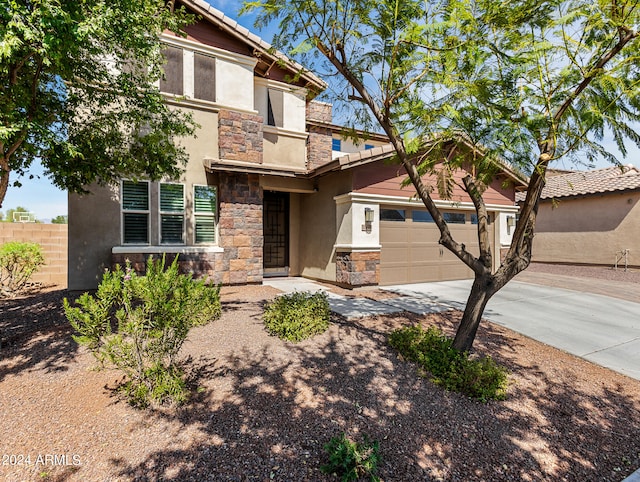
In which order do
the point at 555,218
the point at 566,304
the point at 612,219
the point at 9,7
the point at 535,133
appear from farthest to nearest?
the point at 555,218, the point at 612,219, the point at 566,304, the point at 535,133, the point at 9,7

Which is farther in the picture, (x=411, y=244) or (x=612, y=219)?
(x=612, y=219)

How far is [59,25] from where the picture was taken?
348 cm

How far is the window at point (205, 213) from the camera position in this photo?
9.02 meters

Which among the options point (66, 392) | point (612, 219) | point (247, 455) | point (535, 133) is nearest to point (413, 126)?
point (535, 133)

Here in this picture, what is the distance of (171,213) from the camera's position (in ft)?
28.6

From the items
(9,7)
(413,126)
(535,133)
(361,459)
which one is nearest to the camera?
(361,459)

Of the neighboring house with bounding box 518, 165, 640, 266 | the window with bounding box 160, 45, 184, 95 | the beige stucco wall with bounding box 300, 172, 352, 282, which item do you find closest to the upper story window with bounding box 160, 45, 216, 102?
the window with bounding box 160, 45, 184, 95

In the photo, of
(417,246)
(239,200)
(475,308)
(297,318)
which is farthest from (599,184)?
(297,318)

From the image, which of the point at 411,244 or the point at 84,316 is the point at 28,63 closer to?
the point at 84,316

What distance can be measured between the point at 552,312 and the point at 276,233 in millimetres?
8312

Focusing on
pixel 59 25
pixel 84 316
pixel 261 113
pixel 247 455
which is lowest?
pixel 247 455

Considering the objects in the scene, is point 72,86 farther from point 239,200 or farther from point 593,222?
point 593,222

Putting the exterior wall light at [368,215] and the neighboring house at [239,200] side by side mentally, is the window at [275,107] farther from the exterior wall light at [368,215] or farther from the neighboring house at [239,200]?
the exterior wall light at [368,215]

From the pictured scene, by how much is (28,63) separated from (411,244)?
9381 mm
